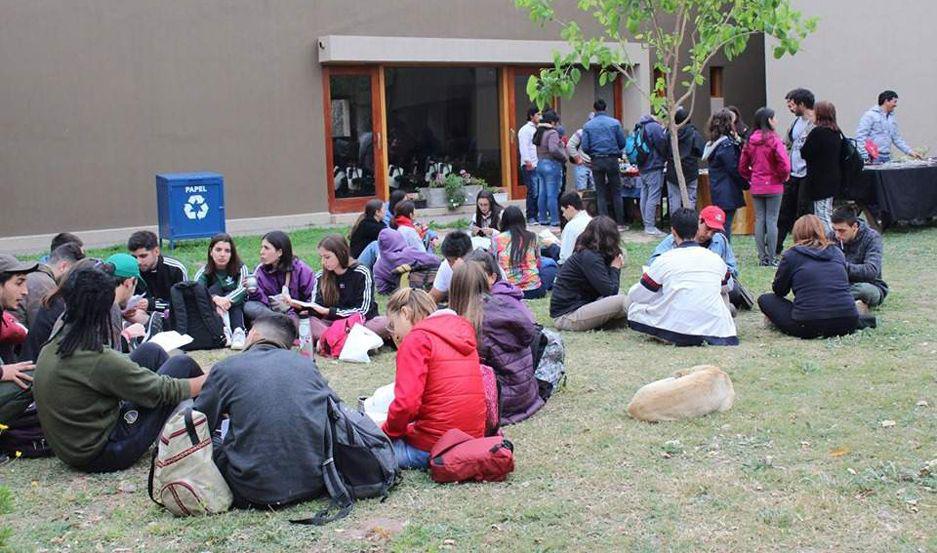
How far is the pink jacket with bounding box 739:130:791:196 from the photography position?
40.2 ft

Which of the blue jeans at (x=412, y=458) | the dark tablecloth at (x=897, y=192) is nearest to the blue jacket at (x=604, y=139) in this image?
the dark tablecloth at (x=897, y=192)

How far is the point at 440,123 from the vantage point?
19469 mm

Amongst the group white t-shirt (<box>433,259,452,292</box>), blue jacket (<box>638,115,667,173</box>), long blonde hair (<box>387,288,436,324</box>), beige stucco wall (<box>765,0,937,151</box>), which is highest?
beige stucco wall (<box>765,0,937,151</box>)

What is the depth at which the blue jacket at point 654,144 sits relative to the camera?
15125mm

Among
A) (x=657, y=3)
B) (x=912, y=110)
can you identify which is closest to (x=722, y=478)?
(x=657, y=3)

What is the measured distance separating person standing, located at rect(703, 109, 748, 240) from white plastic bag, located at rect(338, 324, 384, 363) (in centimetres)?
595

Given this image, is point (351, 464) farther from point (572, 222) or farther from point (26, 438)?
point (572, 222)


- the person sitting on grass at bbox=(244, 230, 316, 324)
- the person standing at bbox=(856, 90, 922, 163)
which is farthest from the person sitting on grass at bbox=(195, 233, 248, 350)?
the person standing at bbox=(856, 90, 922, 163)

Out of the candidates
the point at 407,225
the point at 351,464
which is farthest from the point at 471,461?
Answer: the point at 407,225

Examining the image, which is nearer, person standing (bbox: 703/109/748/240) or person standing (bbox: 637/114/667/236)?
person standing (bbox: 703/109/748/240)

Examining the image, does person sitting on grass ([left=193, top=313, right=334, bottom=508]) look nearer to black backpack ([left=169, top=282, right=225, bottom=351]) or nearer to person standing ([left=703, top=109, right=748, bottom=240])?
black backpack ([left=169, top=282, right=225, bottom=351])

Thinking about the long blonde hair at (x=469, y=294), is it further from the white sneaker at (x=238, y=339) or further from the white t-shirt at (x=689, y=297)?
the white sneaker at (x=238, y=339)

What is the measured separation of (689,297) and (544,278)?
3008 mm

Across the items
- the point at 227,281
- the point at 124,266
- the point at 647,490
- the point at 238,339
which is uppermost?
the point at 124,266
